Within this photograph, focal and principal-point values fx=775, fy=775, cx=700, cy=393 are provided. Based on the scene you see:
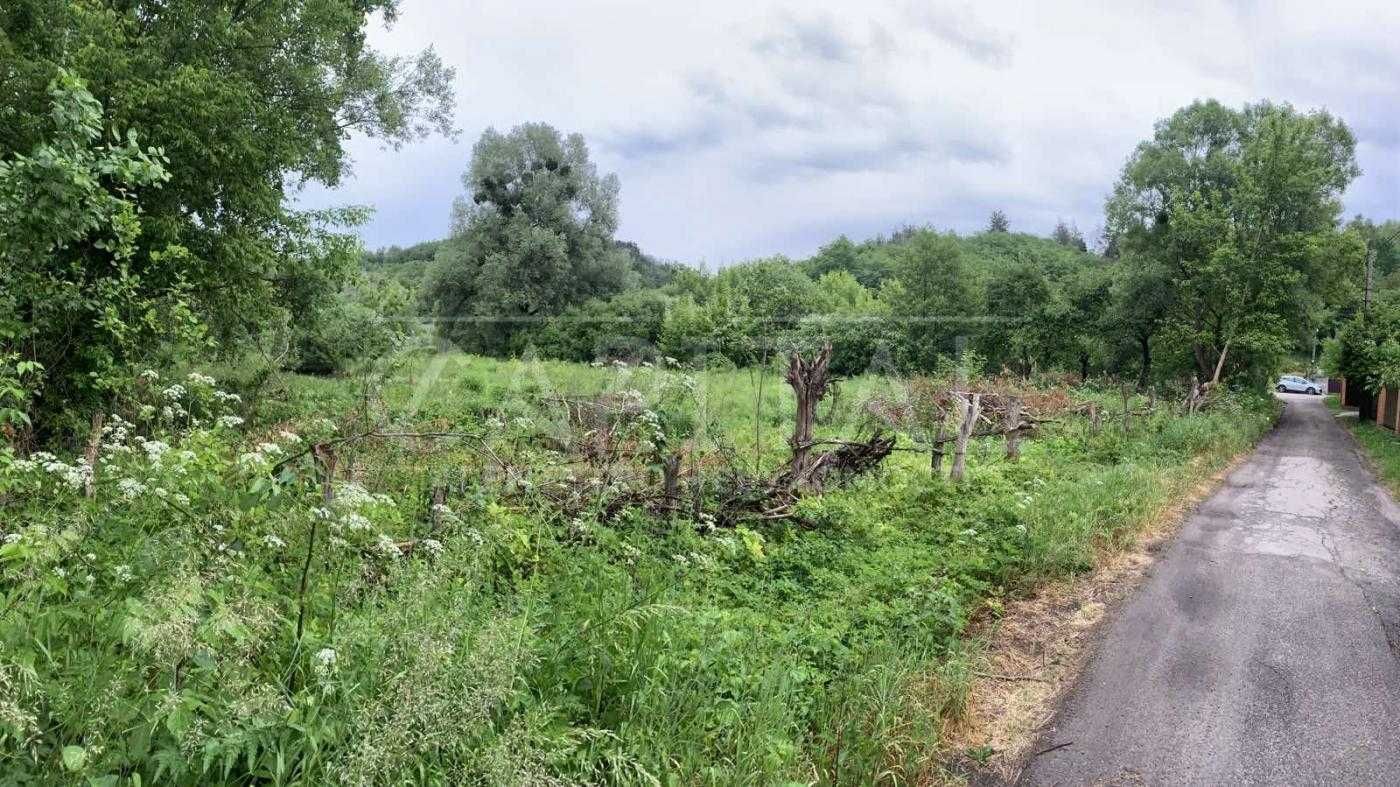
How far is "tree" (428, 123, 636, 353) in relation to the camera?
33.6 meters

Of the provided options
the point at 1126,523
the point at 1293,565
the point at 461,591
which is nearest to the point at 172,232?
the point at 461,591

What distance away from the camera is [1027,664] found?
494cm

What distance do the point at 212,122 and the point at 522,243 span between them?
25.3 metres

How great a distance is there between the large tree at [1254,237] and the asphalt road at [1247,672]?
61.3 ft

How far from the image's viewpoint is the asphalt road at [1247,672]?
149 inches

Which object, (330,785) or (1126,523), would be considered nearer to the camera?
(330,785)

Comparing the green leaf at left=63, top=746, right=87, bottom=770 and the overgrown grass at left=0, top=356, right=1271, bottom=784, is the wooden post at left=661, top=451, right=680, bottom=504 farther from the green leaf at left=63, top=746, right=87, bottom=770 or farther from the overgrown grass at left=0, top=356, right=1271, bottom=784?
the green leaf at left=63, top=746, right=87, bottom=770

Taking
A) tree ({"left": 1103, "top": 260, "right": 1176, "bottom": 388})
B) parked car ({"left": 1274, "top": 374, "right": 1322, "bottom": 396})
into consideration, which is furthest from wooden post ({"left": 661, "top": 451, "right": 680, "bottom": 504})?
parked car ({"left": 1274, "top": 374, "right": 1322, "bottom": 396})

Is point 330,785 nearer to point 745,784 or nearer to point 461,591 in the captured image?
point 461,591

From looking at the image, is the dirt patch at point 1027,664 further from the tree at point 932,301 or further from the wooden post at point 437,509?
the tree at point 932,301

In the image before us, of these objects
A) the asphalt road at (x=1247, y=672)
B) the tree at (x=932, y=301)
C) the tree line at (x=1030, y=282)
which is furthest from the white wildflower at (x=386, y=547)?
the tree at (x=932, y=301)

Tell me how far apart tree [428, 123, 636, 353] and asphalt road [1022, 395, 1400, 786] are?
29.1 metres

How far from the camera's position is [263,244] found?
9664 millimetres

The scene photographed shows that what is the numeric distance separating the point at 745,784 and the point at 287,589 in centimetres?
206
